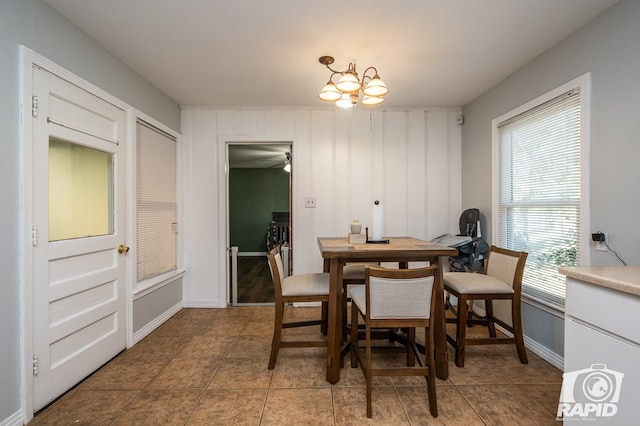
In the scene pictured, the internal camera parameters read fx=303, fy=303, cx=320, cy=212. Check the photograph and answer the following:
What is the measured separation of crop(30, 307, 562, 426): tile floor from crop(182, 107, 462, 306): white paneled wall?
4.37ft

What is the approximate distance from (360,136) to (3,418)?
12.0ft

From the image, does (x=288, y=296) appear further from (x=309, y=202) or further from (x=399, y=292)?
(x=309, y=202)

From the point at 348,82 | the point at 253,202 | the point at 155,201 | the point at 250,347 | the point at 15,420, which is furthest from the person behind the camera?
the point at 253,202

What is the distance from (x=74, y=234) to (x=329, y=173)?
8.30 feet

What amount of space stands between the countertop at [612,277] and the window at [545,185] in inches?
29.5

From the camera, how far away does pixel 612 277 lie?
4.26 feet

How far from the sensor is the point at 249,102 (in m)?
3.55

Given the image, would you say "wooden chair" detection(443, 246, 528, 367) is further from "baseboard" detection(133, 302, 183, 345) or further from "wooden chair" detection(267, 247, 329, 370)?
"baseboard" detection(133, 302, 183, 345)

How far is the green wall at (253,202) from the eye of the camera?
7789 millimetres

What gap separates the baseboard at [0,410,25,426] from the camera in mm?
1591

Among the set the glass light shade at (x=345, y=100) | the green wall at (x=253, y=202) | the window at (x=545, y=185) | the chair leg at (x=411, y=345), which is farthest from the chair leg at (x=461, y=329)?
the green wall at (x=253, y=202)

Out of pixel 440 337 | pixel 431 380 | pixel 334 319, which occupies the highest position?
pixel 334 319

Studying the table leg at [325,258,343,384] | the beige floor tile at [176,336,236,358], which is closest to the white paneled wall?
the beige floor tile at [176,336,236,358]

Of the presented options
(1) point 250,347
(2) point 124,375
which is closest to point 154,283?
(2) point 124,375
